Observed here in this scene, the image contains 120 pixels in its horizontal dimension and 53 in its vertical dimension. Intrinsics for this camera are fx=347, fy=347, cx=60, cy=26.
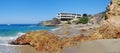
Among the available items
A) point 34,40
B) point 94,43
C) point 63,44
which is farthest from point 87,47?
point 34,40

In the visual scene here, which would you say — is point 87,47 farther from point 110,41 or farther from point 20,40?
point 20,40

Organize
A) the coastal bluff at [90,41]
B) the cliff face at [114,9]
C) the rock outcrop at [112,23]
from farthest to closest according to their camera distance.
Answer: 1. the cliff face at [114,9]
2. the rock outcrop at [112,23]
3. the coastal bluff at [90,41]

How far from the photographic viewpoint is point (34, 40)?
19.9 metres

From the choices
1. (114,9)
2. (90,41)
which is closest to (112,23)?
(114,9)

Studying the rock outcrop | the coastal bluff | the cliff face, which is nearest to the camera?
the coastal bluff

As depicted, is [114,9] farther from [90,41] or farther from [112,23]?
[90,41]

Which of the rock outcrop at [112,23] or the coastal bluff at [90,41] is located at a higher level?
the rock outcrop at [112,23]


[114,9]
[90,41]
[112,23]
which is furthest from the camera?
[114,9]

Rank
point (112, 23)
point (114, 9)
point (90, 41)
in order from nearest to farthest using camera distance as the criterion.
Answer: point (90, 41) < point (112, 23) < point (114, 9)

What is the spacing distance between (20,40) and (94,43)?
7.52 meters

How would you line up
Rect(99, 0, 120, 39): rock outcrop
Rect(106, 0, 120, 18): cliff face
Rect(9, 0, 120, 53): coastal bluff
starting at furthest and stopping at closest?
Rect(106, 0, 120, 18): cliff face
Rect(99, 0, 120, 39): rock outcrop
Rect(9, 0, 120, 53): coastal bluff

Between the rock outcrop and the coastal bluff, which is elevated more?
the rock outcrop

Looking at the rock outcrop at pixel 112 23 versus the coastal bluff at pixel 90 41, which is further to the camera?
the rock outcrop at pixel 112 23

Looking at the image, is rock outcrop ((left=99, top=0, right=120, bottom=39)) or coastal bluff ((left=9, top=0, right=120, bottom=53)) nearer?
coastal bluff ((left=9, top=0, right=120, bottom=53))
